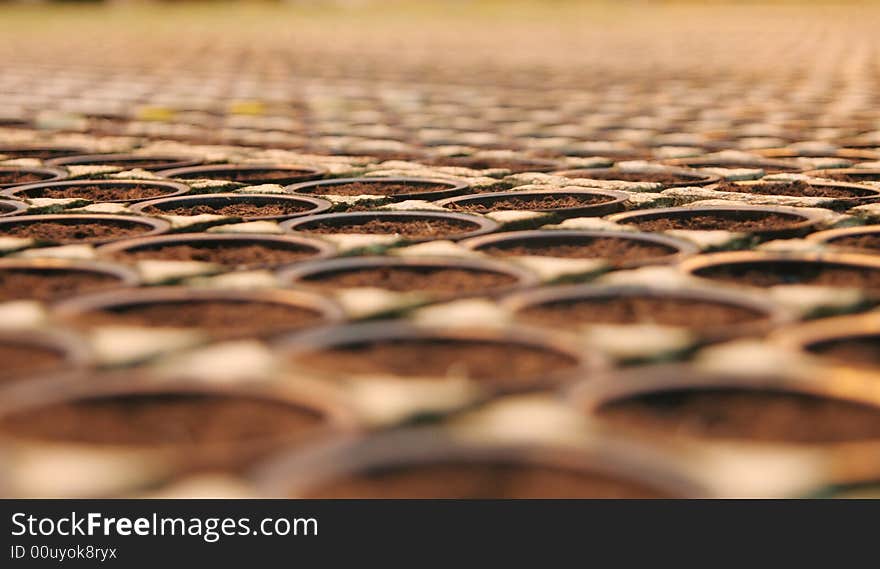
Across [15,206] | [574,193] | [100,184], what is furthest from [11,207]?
[574,193]

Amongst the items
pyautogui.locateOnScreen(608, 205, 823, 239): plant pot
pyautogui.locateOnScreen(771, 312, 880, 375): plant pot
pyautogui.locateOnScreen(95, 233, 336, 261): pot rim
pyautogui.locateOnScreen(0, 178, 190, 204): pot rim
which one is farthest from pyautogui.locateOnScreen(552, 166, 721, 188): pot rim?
pyautogui.locateOnScreen(771, 312, 880, 375): plant pot

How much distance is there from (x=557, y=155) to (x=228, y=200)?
1542 mm

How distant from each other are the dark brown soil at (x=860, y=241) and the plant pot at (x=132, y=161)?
2295 millimetres

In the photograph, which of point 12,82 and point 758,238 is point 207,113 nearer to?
point 12,82

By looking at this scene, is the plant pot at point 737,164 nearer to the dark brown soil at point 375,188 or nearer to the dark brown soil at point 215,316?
the dark brown soil at point 375,188

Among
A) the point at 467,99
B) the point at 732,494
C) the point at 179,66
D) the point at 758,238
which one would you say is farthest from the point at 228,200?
the point at 179,66

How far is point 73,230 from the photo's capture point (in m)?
2.98

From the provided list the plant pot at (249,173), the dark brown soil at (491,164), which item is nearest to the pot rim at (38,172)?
the plant pot at (249,173)

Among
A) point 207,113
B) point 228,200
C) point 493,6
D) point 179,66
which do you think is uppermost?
point 493,6

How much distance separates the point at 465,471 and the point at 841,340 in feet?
2.53

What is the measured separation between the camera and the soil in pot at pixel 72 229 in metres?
2.89

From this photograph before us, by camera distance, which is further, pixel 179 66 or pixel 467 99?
pixel 179 66

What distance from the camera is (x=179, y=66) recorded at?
431 inches

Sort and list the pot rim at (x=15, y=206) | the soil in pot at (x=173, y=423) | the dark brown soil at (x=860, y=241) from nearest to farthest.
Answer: the soil in pot at (x=173, y=423)
the dark brown soil at (x=860, y=241)
the pot rim at (x=15, y=206)
